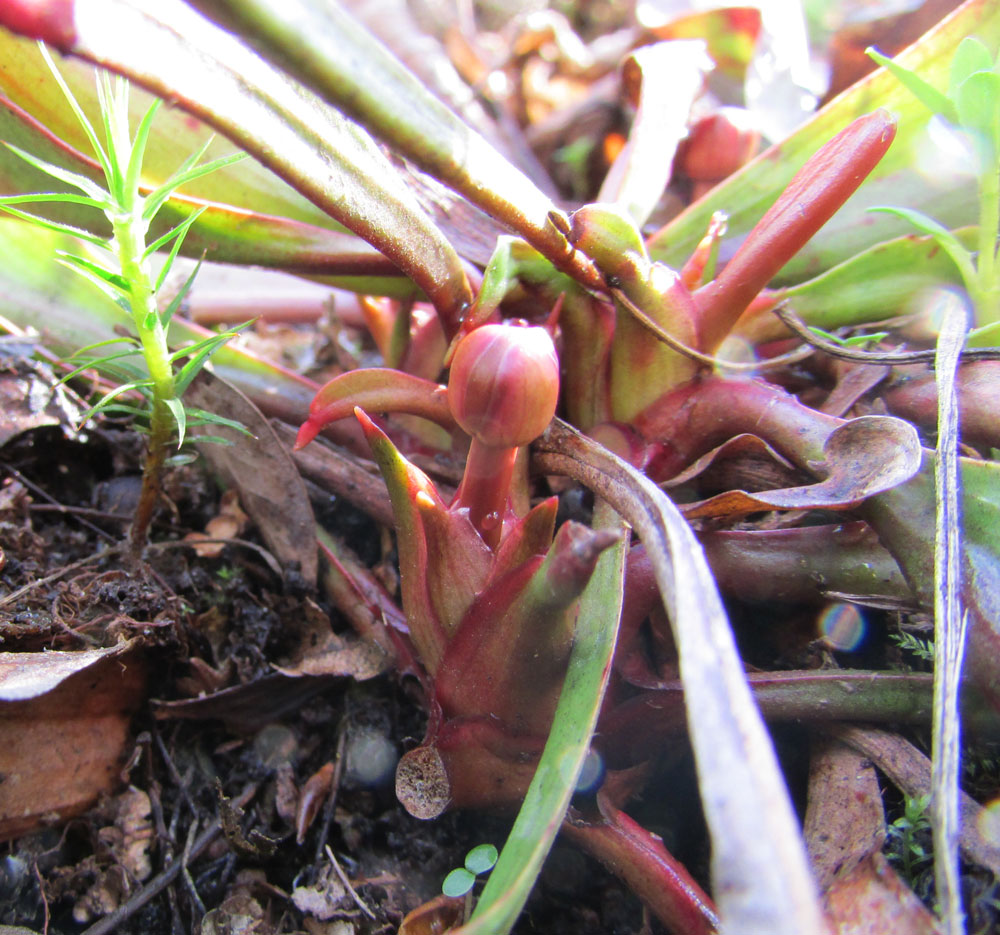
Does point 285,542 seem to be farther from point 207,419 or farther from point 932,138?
point 932,138

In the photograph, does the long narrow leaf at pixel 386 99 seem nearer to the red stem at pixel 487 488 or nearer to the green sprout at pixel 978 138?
the red stem at pixel 487 488

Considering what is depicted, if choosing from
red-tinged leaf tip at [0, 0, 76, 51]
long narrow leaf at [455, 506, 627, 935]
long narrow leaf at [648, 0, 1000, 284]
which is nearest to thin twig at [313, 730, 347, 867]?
long narrow leaf at [455, 506, 627, 935]

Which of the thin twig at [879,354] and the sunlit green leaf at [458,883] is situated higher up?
the thin twig at [879,354]

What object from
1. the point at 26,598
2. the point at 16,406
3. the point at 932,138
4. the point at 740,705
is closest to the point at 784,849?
the point at 740,705

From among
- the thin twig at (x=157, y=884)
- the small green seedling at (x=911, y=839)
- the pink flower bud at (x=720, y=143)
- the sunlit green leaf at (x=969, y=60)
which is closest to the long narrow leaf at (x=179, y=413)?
the thin twig at (x=157, y=884)

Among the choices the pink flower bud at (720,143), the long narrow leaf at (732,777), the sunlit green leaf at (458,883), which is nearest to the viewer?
the long narrow leaf at (732,777)
